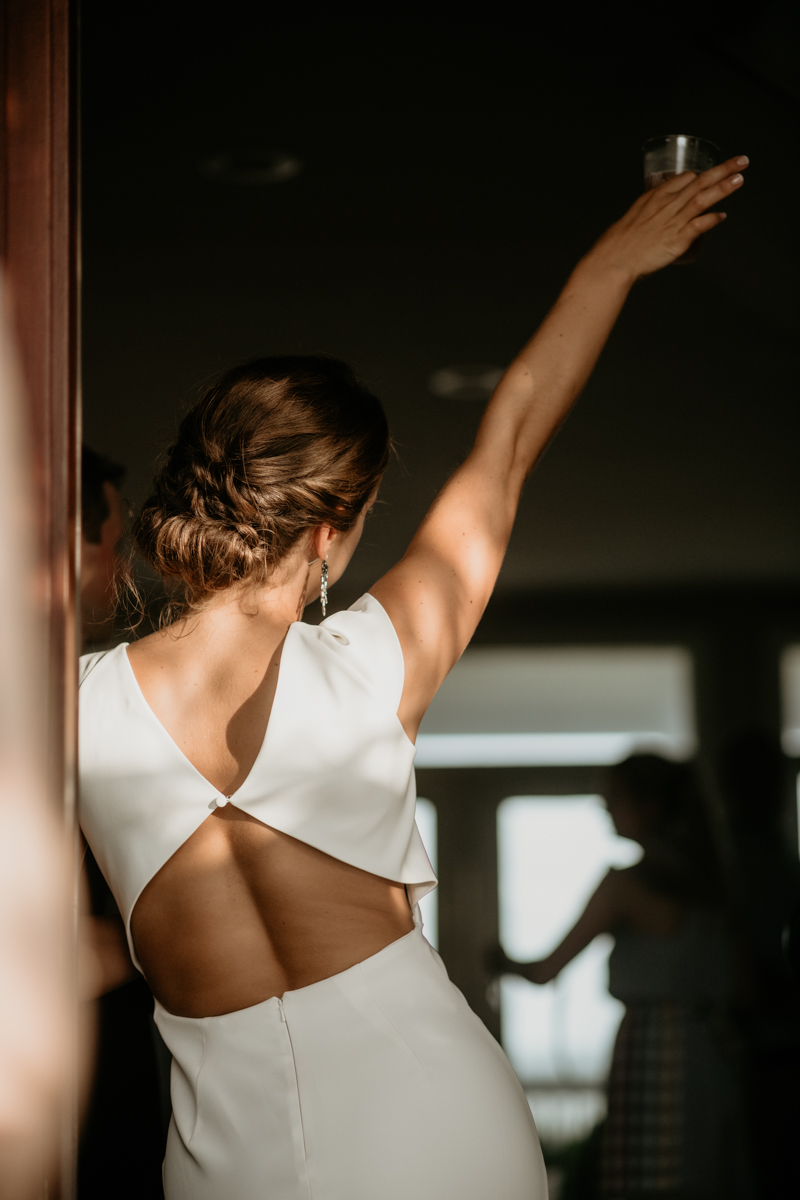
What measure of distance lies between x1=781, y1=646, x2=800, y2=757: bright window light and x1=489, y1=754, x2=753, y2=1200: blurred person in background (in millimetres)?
182

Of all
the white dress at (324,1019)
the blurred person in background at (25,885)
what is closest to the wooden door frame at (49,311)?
the blurred person in background at (25,885)

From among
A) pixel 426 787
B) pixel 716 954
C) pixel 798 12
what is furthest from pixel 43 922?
pixel 798 12

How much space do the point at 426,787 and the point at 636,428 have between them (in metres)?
0.75

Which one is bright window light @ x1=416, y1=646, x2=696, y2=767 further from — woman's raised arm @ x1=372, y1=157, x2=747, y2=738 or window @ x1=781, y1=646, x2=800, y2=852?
woman's raised arm @ x1=372, y1=157, x2=747, y2=738

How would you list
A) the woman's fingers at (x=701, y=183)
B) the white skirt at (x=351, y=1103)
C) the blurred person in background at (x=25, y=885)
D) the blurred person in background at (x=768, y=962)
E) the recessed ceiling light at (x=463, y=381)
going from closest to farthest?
1. the blurred person in background at (x=25, y=885)
2. the white skirt at (x=351, y=1103)
3. the woman's fingers at (x=701, y=183)
4. the blurred person in background at (x=768, y=962)
5. the recessed ceiling light at (x=463, y=381)

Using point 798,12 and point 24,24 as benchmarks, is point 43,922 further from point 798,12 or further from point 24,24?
point 798,12

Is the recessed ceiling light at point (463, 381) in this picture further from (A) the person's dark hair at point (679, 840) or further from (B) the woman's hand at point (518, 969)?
(B) the woman's hand at point (518, 969)

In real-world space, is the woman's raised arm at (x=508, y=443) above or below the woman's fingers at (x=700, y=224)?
below

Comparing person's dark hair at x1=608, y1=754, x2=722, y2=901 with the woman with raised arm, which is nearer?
the woman with raised arm

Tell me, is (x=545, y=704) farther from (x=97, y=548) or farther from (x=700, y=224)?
(x=700, y=224)

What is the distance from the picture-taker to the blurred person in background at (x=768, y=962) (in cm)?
165

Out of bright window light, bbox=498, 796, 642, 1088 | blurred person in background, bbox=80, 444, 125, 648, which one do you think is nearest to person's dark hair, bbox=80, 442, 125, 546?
blurred person in background, bbox=80, 444, 125, 648

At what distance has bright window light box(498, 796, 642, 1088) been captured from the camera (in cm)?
170

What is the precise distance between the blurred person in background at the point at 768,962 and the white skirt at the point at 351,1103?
1.01 metres
